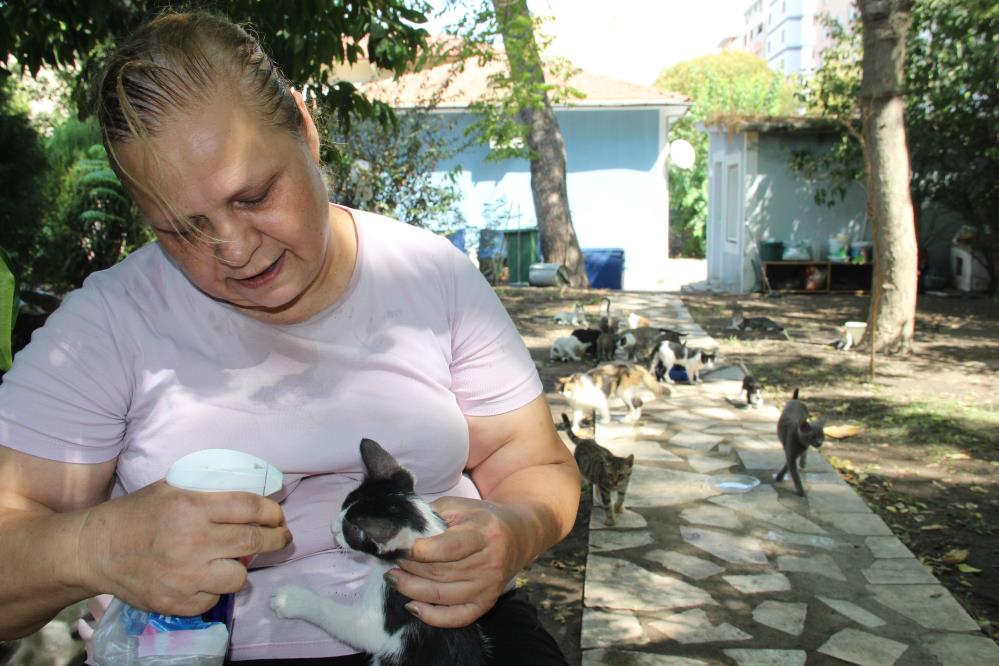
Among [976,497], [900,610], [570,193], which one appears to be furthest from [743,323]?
[570,193]

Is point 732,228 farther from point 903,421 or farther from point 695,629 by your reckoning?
point 695,629

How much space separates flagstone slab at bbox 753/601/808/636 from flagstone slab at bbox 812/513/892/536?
98 cm

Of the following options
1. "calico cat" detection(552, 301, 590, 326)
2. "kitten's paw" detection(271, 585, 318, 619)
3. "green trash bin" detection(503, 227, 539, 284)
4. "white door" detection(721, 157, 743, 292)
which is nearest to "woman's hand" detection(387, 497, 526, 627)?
"kitten's paw" detection(271, 585, 318, 619)

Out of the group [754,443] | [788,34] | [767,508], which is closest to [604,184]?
[754,443]

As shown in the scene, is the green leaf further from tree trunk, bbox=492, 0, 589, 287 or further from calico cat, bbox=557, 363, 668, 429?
tree trunk, bbox=492, 0, 589, 287

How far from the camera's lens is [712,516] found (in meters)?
4.97

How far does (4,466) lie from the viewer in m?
1.45

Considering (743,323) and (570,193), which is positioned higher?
(570,193)

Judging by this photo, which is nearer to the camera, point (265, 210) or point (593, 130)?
point (265, 210)

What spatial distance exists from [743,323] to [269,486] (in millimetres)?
10356

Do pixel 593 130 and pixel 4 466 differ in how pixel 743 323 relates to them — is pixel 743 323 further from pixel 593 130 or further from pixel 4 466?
pixel 593 130

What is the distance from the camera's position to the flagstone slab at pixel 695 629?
11.9 ft

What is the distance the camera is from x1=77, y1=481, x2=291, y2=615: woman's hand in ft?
4.15

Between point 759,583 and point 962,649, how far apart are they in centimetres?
93
